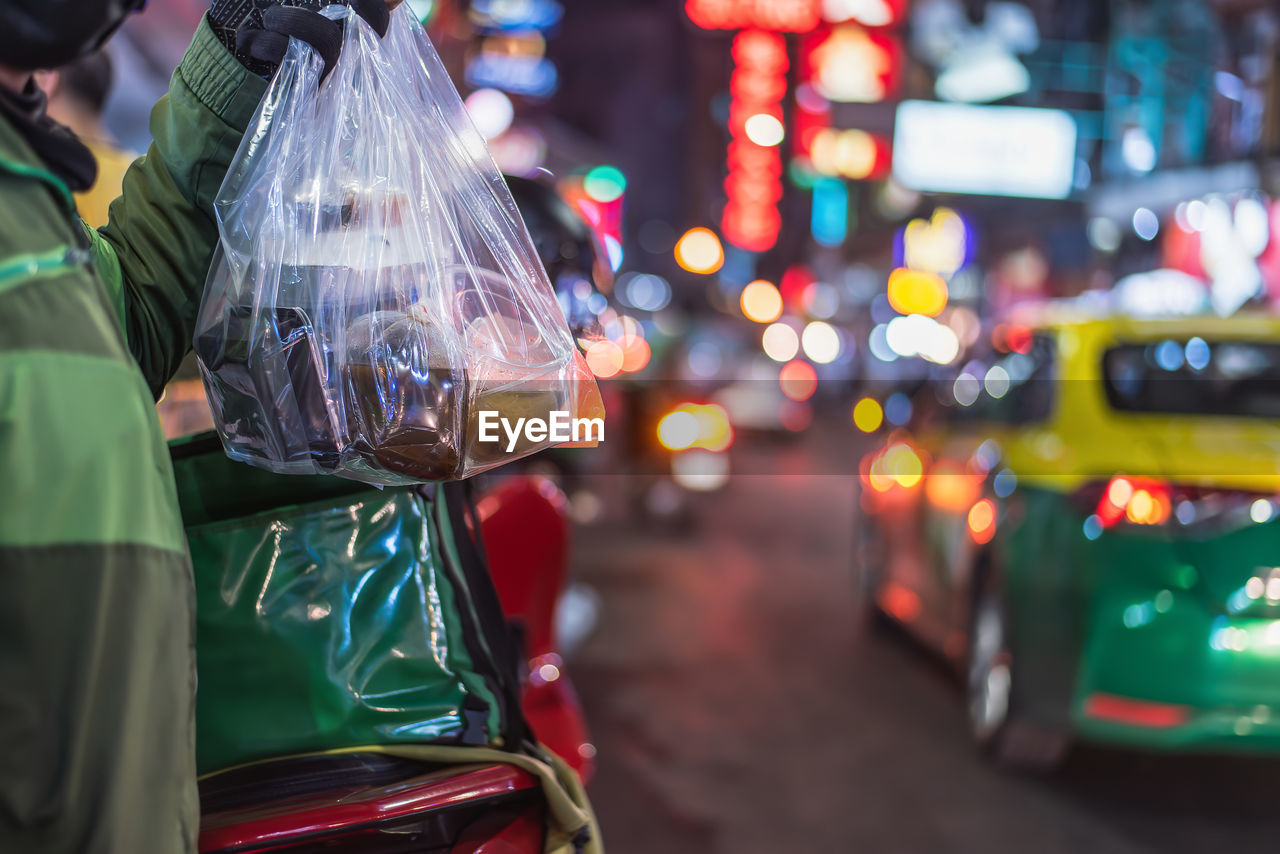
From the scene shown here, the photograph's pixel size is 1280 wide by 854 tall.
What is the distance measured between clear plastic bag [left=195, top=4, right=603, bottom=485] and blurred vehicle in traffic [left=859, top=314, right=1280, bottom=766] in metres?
2.95

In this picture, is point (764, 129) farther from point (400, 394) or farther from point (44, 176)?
point (44, 176)

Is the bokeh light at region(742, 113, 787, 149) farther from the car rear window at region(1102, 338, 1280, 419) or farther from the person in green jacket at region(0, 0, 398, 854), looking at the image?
the person in green jacket at region(0, 0, 398, 854)

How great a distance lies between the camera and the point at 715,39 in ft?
164

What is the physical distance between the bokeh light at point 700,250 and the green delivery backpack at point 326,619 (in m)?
53.4

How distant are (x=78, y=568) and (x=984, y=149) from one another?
15946 mm

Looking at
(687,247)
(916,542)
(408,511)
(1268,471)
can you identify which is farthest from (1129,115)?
(687,247)

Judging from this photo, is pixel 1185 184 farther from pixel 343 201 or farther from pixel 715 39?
pixel 715 39

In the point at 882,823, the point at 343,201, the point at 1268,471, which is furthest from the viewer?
the point at 882,823

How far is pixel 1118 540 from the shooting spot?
3.97 metres

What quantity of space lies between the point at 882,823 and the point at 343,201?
337 cm

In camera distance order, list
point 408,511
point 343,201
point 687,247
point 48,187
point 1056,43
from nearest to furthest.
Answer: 1. point 48,187
2. point 343,201
3. point 408,511
4. point 1056,43
5. point 687,247

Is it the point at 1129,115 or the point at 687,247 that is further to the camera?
the point at 687,247

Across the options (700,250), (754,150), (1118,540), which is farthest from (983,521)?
(700,250)

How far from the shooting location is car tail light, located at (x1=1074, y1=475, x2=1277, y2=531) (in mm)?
3789
